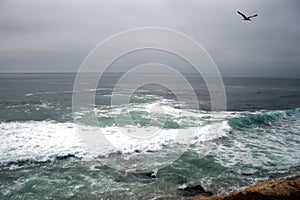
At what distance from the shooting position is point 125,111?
84.0 ft

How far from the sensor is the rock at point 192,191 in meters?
9.23

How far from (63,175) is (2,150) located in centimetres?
504

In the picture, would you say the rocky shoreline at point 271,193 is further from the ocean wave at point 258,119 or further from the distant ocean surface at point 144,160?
the ocean wave at point 258,119

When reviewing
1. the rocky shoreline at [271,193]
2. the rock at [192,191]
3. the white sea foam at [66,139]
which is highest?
the rocky shoreline at [271,193]

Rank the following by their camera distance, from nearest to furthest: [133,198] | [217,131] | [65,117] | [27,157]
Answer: [133,198]
[27,157]
[217,131]
[65,117]

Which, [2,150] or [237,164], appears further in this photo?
[2,150]

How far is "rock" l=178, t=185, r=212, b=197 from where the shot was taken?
9.23 metres

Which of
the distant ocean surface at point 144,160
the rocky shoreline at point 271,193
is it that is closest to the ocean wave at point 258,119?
the distant ocean surface at point 144,160

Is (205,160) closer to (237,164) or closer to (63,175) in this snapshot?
(237,164)

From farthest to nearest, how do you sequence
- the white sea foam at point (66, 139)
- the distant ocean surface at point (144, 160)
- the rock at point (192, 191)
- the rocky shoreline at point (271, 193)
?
the white sea foam at point (66, 139)
the distant ocean surface at point (144, 160)
the rock at point (192, 191)
the rocky shoreline at point (271, 193)

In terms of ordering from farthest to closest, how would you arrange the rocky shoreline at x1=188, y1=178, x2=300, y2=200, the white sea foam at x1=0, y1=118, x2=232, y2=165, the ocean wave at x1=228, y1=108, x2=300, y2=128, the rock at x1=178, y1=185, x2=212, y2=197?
1. the ocean wave at x1=228, y1=108, x2=300, y2=128
2. the white sea foam at x1=0, y1=118, x2=232, y2=165
3. the rock at x1=178, y1=185, x2=212, y2=197
4. the rocky shoreline at x1=188, y1=178, x2=300, y2=200

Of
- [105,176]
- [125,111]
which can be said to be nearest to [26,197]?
[105,176]

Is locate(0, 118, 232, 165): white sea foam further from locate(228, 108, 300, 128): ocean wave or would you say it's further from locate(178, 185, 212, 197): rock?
locate(178, 185, 212, 197): rock

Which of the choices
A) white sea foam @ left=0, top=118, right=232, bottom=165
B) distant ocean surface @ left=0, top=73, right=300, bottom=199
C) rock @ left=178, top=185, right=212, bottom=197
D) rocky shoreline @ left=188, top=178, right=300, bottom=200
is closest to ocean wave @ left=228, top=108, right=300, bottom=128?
distant ocean surface @ left=0, top=73, right=300, bottom=199
